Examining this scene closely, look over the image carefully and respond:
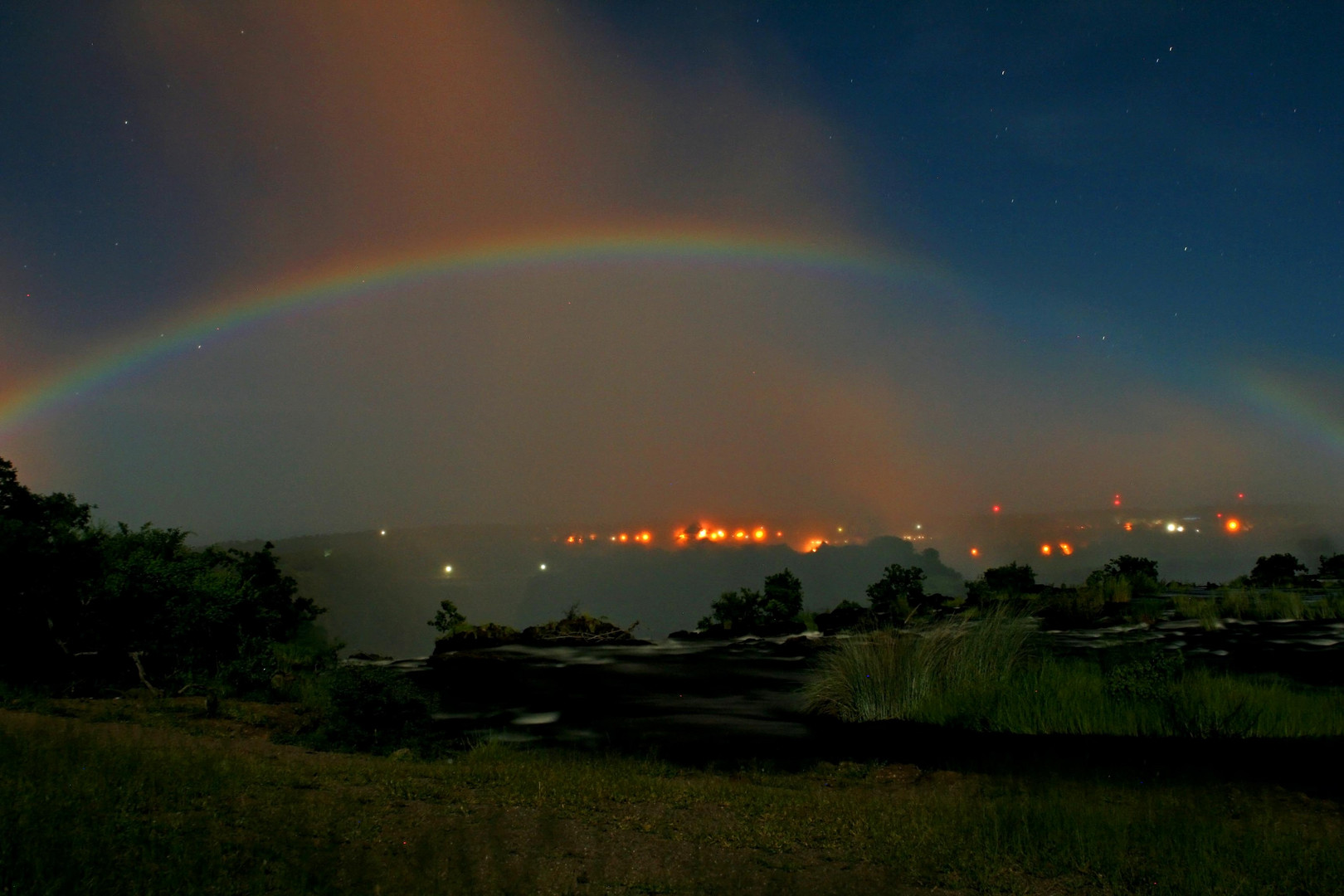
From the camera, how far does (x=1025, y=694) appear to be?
36.7ft

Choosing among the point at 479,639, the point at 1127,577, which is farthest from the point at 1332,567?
the point at 479,639

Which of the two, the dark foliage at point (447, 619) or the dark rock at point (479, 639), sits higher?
the dark foliage at point (447, 619)

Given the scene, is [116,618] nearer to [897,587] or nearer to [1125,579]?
[897,587]

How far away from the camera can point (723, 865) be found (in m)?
5.78

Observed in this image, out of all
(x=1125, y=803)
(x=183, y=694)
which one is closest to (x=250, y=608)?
(x=183, y=694)

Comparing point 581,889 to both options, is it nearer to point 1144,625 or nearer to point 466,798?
point 466,798

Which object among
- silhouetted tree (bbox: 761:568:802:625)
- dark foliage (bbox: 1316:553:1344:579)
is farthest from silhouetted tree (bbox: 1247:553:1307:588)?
silhouetted tree (bbox: 761:568:802:625)

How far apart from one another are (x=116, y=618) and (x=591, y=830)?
10.8 m

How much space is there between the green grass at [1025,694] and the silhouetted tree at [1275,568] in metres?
22.2

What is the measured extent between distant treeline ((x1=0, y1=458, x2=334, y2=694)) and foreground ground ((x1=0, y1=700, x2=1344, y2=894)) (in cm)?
481

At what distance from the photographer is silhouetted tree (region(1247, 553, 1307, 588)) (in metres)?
30.5

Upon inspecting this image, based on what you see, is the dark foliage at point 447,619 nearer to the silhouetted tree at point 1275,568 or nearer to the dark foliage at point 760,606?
the dark foliage at point 760,606

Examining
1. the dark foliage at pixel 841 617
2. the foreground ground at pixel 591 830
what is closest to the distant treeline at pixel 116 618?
the foreground ground at pixel 591 830

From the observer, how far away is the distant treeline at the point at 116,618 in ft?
43.3
